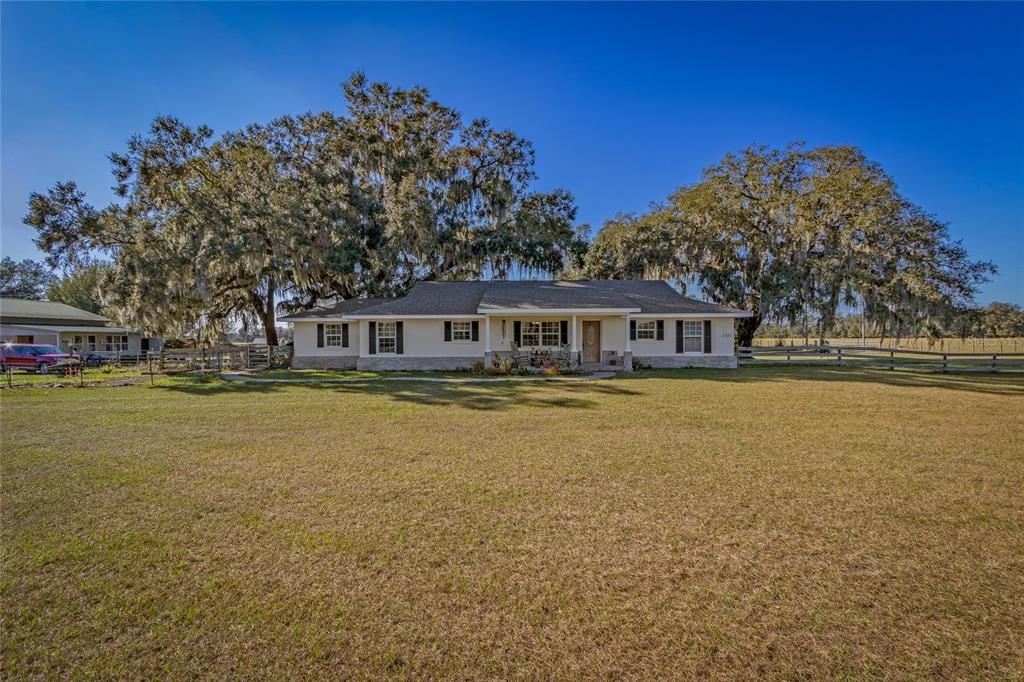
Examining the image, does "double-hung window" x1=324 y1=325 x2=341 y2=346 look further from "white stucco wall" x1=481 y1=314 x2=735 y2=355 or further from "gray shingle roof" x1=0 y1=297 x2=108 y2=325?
"gray shingle roof" x1=0 y1=297 x2=108 y2=325

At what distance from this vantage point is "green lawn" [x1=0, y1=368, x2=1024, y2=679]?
2455 mm

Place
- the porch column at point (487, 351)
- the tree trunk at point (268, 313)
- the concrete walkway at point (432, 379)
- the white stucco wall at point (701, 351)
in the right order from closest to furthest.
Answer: the concrete walkway at point (432, 379), the porch column at point (487, 351), the white stucco wall at point (701, 351), the tree trunk at point (268, 313)

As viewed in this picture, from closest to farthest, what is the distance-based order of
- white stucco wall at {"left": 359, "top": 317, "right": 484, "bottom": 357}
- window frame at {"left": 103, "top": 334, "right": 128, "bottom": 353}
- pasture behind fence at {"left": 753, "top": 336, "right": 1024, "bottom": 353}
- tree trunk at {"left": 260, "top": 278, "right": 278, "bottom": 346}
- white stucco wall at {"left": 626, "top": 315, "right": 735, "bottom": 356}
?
1. white stucco wall at {"left": 359, "top": 317, "right": 484, "bottom": 357}
2. white stucco wall at {"left": 626, "top": 315, "right": 735, "bottom": 356}
3. tree trunk at {"left": 260, "top": 278, "right": 278, "bottom": 346}
4. window frame at {"left": 103, "top": 334, "right": 128, "bottom": 353}
5. pasture behind fence at {"left": 753, "top": 336, "right": 1024, "bottom": 353}

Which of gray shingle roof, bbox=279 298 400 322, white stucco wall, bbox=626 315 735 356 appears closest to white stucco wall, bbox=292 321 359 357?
gray shingle roof, bbox=279 298 400 322

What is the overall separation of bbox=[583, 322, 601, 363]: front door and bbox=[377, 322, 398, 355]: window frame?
8.55m

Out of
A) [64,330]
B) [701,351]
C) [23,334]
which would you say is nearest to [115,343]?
[64,330]

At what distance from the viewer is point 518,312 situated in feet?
59.9

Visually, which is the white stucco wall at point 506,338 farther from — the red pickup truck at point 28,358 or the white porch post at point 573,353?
the red pickup truck at point 28,358

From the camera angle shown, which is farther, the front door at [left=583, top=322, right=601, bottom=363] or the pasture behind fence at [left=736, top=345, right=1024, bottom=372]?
the front door at [left=583, top=322, right=601, bottom=363]

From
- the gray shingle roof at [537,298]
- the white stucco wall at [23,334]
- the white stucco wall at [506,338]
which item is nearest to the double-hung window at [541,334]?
the white stucco wall at [506,338]

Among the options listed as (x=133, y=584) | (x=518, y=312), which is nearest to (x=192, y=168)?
(x=518, y=312)

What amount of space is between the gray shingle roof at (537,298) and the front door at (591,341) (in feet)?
3.95

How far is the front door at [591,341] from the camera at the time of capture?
19.9 meters

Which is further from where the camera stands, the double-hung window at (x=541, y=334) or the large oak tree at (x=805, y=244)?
the large oak tree at (x=805, y=244)
